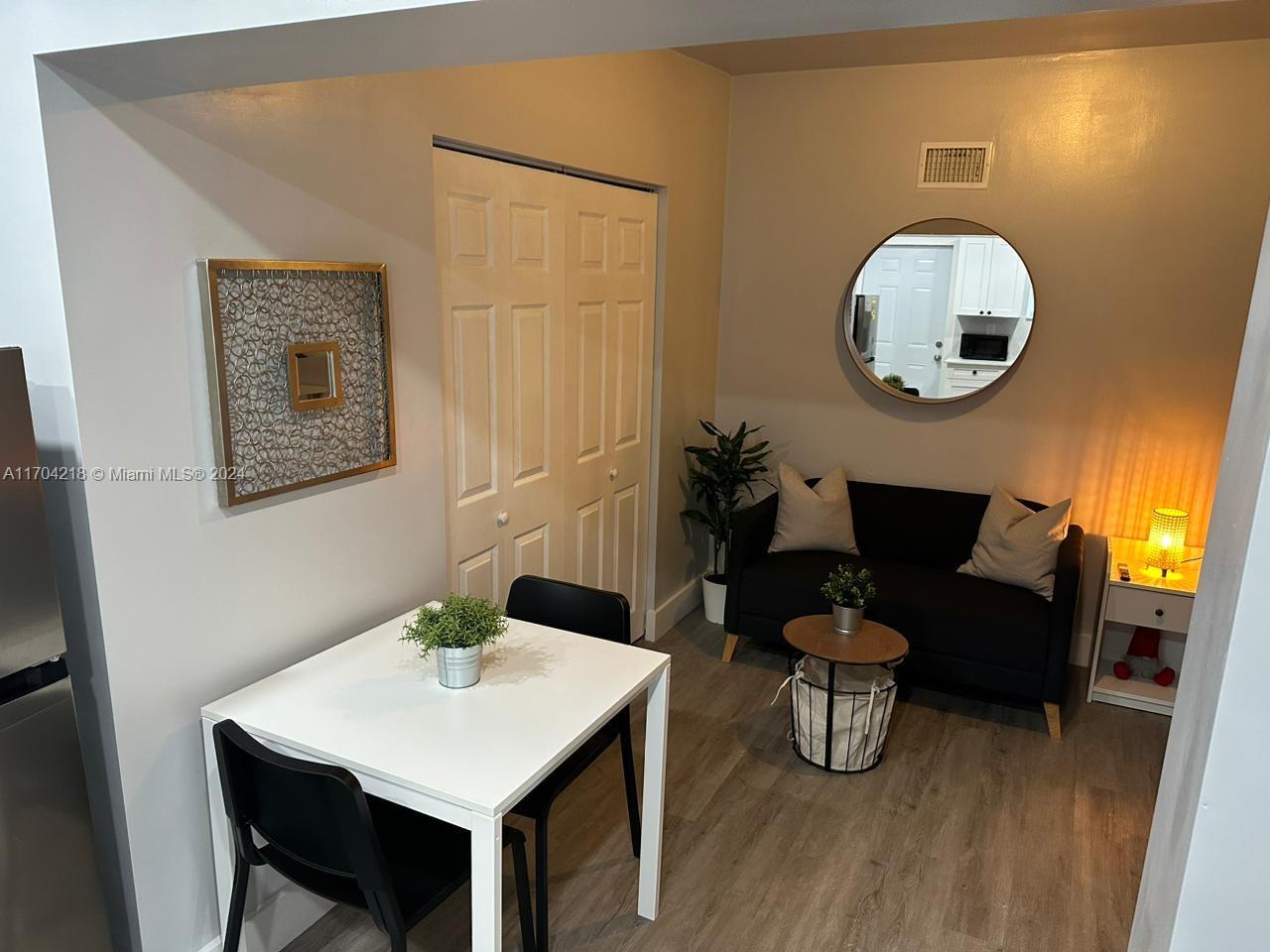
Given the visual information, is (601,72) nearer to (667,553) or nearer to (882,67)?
(882,67)

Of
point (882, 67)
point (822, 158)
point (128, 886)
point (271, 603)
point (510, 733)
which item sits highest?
point (882, 67)

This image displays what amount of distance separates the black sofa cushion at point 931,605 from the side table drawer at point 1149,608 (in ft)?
0.93

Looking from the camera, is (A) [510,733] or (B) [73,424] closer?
(B) [73,424]

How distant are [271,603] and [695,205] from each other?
8.96ft

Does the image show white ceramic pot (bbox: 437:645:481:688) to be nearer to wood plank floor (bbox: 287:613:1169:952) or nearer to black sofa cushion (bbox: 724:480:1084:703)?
wood plank floor (bbox: 287:613:1169:952)

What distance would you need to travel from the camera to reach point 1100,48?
3.55m

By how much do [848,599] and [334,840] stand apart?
204 centimetres

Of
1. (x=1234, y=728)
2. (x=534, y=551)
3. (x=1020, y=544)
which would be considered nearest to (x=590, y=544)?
(x=534, y=551)

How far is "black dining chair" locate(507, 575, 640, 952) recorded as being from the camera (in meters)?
2.12

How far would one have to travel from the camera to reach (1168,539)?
11.8 feet

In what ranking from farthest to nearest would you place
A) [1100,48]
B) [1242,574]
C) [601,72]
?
[1100,48]
[601,72]
[1242,574]

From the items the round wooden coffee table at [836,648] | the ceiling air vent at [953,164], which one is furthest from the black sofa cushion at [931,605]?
the ceiling air vent at [953,164]

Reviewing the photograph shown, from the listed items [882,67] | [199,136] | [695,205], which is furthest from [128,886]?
[882,67]

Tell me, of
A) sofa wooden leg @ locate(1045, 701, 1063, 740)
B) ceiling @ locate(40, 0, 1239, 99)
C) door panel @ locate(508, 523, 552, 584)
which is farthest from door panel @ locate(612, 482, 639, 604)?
ceiling @ locate(40, 0, 1239, 99)
